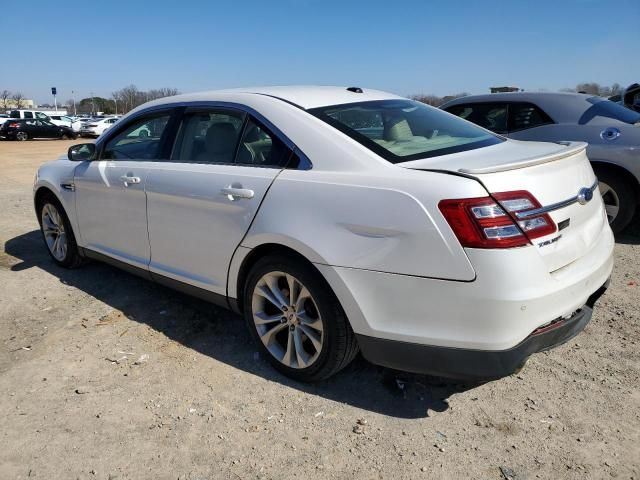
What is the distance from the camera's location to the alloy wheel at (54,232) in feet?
16.0

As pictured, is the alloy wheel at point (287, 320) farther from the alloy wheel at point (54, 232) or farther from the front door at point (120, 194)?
the alloy wheel at point (54, 232)

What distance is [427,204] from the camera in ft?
7.44

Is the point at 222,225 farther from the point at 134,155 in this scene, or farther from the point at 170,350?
the point at 134,155

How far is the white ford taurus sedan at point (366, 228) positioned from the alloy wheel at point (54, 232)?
4.49 ft

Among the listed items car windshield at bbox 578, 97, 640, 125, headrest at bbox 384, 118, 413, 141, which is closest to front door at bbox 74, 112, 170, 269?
headrest at bbox 384, 118, 413, 141

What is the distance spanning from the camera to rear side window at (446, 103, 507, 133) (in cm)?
610

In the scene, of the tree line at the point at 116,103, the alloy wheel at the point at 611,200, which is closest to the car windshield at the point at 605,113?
the alloy wheel at the point at 611,200

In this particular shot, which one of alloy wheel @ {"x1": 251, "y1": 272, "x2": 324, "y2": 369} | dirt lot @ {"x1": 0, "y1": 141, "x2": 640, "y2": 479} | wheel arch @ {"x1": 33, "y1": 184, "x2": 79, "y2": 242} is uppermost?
wheel arch @ {"x1": 33, "y1": 184, "x2": 79, "y2": 242}

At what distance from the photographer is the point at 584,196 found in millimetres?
2607

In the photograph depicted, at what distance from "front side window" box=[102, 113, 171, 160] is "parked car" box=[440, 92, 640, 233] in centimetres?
400

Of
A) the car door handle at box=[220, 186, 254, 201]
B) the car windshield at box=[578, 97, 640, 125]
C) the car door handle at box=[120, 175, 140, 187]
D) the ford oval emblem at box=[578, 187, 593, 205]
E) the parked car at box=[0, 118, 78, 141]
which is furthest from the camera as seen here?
the parked car at box=[0, 118, 78, 141]

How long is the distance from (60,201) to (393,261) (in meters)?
3.59

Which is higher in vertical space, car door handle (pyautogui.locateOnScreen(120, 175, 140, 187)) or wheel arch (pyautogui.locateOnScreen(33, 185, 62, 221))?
car door handle (pyautogui.locateOnScreen(120, 175, 140, 187))

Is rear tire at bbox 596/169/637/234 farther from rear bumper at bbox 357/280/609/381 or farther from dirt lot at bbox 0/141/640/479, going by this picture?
rear bumper at bbox 357/280/609/381
